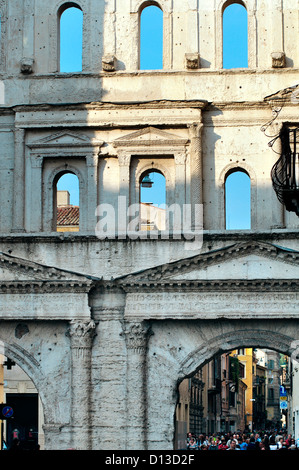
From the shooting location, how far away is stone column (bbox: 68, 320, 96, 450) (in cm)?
2819

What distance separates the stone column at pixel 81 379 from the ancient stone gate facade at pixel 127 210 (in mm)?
35

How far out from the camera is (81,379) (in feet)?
93.1

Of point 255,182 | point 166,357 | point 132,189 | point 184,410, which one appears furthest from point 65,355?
point 184,410

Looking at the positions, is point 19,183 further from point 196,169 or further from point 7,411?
point 7,411

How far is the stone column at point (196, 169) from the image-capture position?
2925cm

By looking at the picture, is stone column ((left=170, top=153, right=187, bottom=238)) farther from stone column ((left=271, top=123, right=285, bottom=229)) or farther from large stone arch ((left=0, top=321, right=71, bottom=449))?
large stone arch ((left=0, top=321, right=71, bottom=449))

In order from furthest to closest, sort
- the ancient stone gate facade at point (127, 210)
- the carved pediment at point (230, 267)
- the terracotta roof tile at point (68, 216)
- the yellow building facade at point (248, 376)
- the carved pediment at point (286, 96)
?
1. the yellow building facade at point (248, 376)
2. the terracotta roof tile at point (68, 216)
3. the carved pediment at point (286, 96)
4. the ancient stone gate facade at point (127, 210)
5. the carved pediment at point (230, 267)

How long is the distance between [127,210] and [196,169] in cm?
205

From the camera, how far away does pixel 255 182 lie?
29.6 m

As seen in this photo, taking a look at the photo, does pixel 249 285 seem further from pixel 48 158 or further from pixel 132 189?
pixel 48 158

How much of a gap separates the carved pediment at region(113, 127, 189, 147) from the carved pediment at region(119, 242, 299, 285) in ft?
10.8

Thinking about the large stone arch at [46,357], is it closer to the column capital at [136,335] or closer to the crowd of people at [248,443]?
the column capital at [136,335]

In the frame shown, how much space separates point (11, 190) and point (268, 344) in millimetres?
7743

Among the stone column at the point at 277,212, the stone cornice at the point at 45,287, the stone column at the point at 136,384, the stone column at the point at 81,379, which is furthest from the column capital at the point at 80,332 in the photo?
the stone column at the point at 277,212
